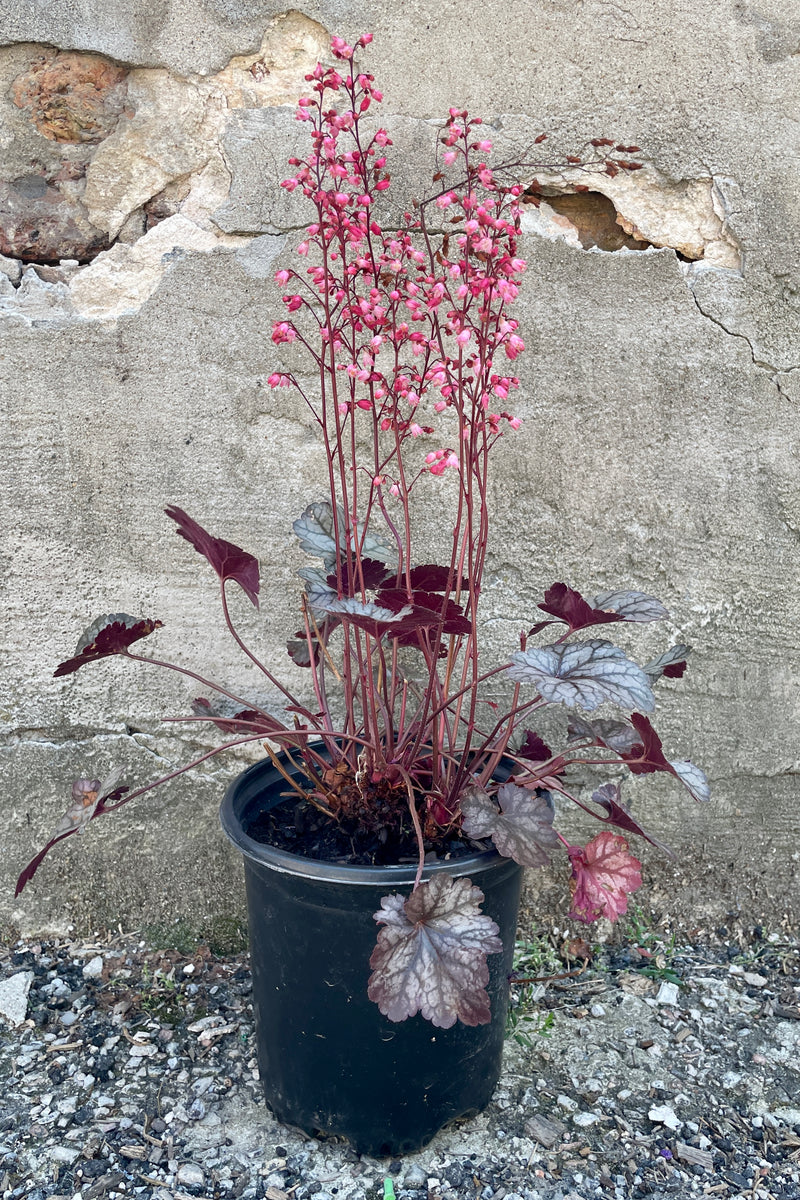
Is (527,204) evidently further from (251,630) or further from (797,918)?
(797,918)

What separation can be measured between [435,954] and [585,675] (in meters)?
0.40

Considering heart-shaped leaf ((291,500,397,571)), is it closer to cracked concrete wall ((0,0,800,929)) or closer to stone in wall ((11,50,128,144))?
cracked concrete wall ((0,0,800,929))

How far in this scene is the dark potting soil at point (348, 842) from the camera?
1.39 metres

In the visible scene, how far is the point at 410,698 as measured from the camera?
5.94 feet

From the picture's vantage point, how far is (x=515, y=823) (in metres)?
1.25

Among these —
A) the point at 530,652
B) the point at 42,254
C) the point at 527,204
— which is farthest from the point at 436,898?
the point at 42,254

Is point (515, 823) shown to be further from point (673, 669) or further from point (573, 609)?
point (673, 669)

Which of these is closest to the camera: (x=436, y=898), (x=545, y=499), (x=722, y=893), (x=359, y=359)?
(x=436, y=898)

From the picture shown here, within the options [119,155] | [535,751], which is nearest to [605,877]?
[535,751]

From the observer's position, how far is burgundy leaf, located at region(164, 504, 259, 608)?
1327 millimetres

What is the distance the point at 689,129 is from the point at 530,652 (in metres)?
1.15

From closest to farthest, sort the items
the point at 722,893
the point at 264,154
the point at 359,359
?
the point at 359,359, the point at 264,154, the point at 722,893

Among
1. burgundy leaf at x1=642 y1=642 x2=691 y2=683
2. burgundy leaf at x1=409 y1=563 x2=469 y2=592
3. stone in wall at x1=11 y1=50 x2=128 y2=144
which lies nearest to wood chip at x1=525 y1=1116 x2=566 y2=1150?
burgundy leaf at x1=642 y1=642 x2=691 y2=683

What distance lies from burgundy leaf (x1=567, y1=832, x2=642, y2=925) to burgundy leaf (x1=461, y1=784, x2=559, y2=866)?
0.27ft
